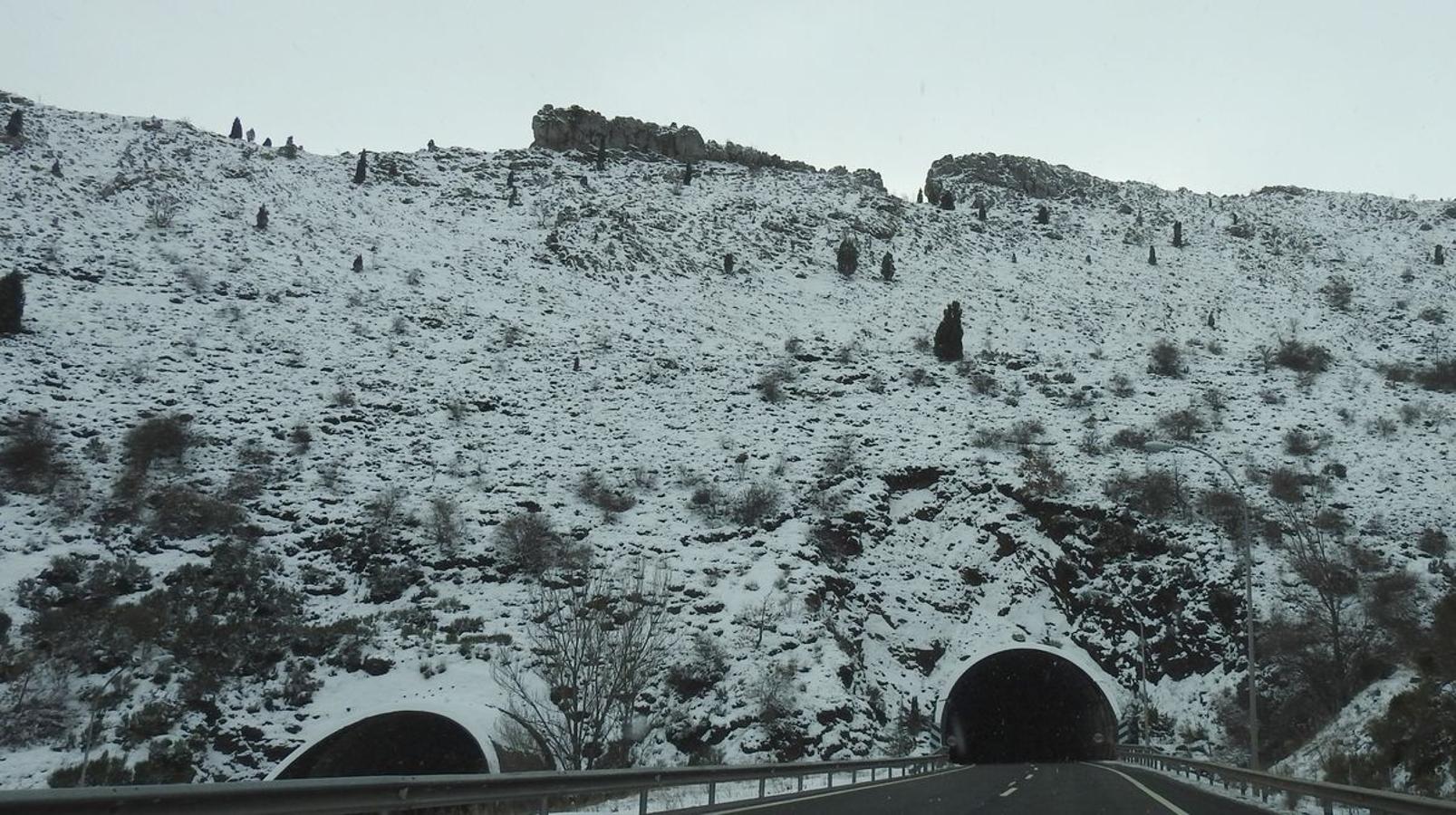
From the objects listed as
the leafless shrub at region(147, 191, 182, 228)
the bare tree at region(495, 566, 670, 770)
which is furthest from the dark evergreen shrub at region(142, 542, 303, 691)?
the leafless shrub at region(147, 191, 182, 228)

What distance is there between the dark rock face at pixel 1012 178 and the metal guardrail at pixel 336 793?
94.6 m

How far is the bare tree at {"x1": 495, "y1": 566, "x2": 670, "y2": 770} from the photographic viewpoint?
72.8ft

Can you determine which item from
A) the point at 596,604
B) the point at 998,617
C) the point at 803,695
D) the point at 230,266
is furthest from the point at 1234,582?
the point at 230,266

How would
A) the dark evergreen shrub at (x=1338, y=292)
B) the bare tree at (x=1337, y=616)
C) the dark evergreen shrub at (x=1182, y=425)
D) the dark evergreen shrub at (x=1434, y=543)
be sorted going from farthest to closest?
the dark evergreen shrub at (x=1338, y=292)
the dark evergreen shrub at (x=1182, y=425)
the dark evergreen shrub at (x=1434, y=543)
the bare tree at (x=1337, y=616)

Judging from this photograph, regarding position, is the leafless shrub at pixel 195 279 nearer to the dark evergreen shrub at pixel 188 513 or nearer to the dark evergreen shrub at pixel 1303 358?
the dark evergreen shrub at pixel 188 513

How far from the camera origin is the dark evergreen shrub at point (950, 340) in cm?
6256

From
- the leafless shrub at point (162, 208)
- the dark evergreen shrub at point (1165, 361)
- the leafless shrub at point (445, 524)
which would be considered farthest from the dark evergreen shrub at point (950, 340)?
the leafless shrub at point (162, 208)

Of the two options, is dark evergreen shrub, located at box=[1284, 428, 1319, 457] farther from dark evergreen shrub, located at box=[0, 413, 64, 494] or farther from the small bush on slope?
dark evergreen shrub, located at box=[0, 413, 64, 494]

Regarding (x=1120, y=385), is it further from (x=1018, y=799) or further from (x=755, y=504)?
(x=1018, y=799)

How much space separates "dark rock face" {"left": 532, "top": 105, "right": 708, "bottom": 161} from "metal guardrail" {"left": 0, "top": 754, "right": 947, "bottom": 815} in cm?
9264

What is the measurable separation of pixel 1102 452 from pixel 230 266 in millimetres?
55168

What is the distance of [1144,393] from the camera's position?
57344mm

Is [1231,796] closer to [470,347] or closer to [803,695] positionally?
[803,695]

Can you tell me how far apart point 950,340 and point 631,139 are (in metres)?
52.1
